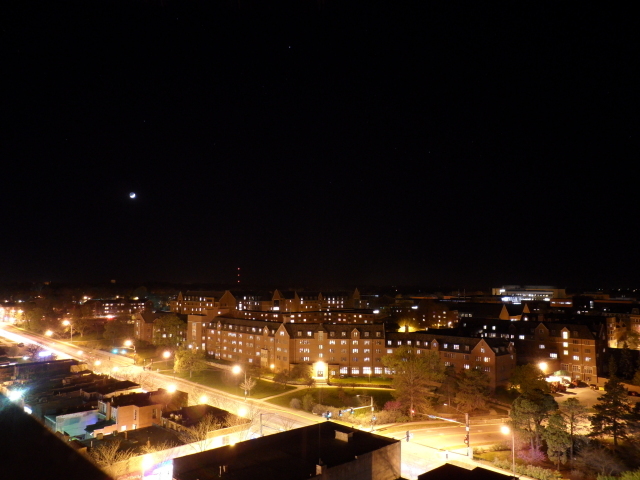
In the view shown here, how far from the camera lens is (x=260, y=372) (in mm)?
34562

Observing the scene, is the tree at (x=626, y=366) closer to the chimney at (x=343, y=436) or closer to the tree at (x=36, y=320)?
the chimney at (x=343, y=436)

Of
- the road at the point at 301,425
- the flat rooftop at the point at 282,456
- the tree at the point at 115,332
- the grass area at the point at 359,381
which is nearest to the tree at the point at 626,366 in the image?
the road at the point at 301,425

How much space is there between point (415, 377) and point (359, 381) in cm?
697

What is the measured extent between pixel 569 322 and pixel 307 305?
3868cm

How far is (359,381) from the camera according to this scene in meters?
32.0

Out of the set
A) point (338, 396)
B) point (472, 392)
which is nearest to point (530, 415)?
point (472, 392)

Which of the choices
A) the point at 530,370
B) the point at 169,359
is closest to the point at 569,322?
the point at 530,370

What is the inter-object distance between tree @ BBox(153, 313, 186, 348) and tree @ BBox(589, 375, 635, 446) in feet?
123

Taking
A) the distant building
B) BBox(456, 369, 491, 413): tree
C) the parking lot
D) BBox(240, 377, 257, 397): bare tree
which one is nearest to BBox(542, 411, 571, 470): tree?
BBox(456, 369, 491, 413): tree

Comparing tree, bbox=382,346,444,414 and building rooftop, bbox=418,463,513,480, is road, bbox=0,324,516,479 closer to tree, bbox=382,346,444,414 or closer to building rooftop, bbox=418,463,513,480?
tree, bbox=382,346,444,414

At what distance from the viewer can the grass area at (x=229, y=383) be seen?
2942cm

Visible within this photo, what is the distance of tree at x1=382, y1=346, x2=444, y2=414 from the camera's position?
990 inches

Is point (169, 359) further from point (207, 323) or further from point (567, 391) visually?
point (567, 391)

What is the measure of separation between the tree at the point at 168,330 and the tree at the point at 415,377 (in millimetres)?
25663
